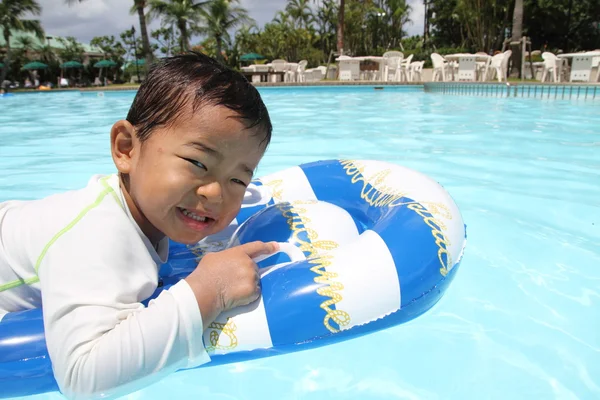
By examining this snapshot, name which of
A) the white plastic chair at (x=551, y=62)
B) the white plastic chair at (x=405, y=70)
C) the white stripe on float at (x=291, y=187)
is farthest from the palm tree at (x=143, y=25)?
the white stripe on float at (x=291, y=187)

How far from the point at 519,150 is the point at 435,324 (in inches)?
166

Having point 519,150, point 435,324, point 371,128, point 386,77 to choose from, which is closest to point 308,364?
point 435,324

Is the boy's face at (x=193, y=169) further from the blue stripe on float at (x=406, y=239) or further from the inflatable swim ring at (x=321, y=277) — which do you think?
the blue stripe on float at (x=406, y=239)

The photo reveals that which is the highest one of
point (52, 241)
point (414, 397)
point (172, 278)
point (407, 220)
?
point (52, 241)

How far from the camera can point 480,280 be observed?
97.1 inches

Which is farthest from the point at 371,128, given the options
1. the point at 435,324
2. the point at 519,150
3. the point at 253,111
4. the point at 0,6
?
the point at 0,6

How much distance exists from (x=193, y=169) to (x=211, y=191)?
0.27 feet

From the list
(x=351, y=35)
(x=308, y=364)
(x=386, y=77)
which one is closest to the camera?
(x=308, y=364)

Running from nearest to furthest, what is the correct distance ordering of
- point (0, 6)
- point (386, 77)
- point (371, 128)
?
point (371, 128) → point (386, 77) → point (0, 6)

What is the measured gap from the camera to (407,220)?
194 centimetres

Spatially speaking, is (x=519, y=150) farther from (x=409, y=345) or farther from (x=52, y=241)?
(x=52, y=241)

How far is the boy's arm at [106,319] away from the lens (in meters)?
1.25

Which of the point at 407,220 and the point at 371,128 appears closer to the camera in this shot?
the point at 407,220

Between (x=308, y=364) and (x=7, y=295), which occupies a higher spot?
(x=7, y=295)
